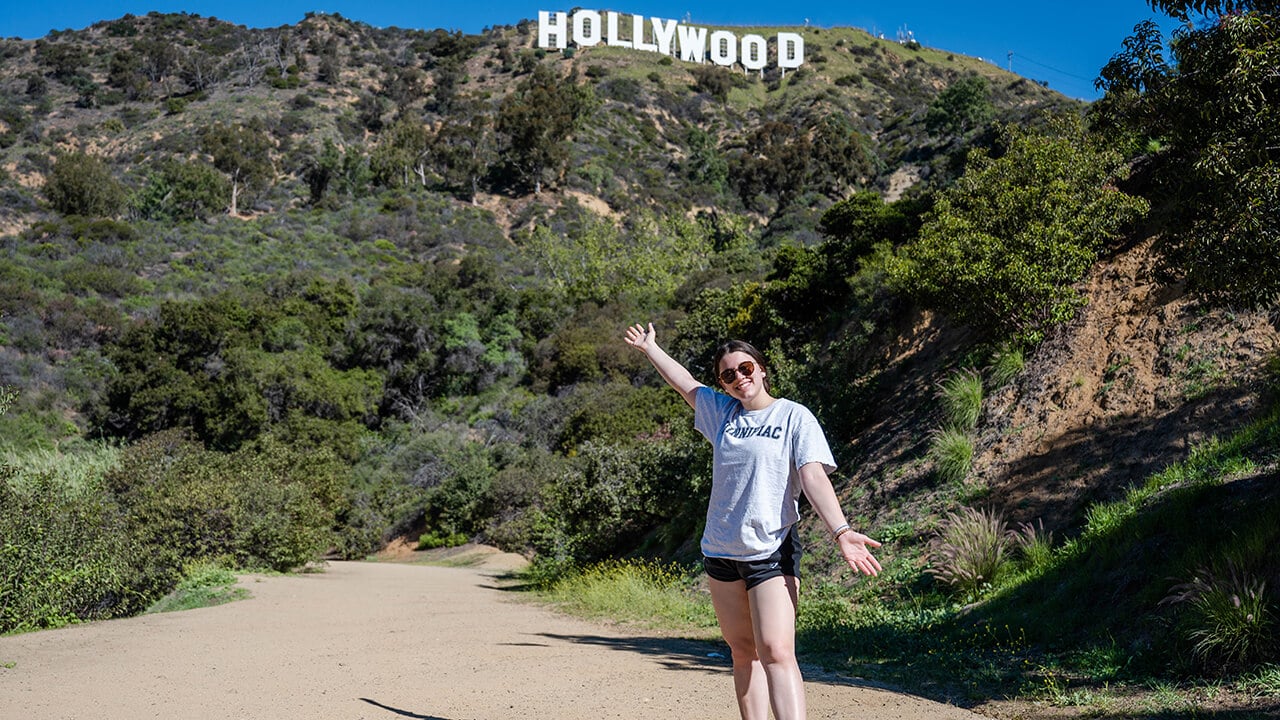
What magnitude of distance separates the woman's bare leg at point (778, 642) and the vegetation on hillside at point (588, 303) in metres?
2.80

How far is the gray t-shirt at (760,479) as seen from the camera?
3.37 metres

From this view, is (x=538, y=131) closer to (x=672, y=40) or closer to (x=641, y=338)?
(x=672, y=40)

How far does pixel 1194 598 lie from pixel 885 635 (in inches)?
107

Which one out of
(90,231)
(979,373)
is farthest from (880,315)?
(90,231)

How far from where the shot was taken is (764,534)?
3361mm

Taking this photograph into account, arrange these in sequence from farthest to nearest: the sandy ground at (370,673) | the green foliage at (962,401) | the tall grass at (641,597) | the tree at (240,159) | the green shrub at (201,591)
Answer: the tree at (240,159) < the green foliage at (962,401) < the green shrub at (201,591) < the tall grass at (641,597) < the sandy ground at (370,673)

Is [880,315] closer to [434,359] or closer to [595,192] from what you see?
[434,359]

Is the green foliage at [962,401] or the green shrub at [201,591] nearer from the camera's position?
the green shrub at [201,591]

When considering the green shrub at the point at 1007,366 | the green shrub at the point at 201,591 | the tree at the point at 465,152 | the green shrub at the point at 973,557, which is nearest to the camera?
the green shrub at the point at 973,557

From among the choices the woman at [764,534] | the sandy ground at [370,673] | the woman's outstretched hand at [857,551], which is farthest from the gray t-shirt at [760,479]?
the sandy ground at [370,673]

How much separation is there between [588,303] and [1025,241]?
30094 mm

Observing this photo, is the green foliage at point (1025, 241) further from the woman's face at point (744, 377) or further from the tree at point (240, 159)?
the tree at point (240, 159)

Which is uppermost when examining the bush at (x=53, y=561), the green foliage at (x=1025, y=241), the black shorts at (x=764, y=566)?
the green foliage at (x=1025, y=241)

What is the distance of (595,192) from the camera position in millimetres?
61156
